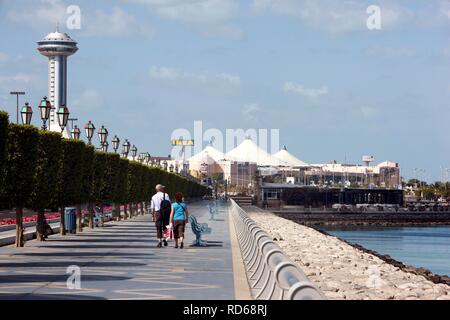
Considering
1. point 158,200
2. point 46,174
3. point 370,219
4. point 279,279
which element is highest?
point 46,174

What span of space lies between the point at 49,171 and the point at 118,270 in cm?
1407

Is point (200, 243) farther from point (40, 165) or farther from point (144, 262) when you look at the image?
point (144, 262)

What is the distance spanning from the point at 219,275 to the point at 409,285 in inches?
224

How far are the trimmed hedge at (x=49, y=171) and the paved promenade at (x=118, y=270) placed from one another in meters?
1.68

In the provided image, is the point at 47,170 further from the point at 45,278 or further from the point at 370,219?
the point at 370,219

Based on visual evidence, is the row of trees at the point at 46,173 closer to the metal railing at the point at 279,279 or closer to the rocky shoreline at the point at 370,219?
the metal railing at the point at 279,279

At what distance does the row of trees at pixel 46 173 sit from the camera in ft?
114

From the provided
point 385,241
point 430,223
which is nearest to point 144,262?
point 385,241

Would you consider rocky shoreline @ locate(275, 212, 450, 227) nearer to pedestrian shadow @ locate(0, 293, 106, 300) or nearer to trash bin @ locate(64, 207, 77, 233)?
trash bin @ locate(64, 207, 77, 233)

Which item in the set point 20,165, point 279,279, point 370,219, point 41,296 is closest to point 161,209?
point 20,165

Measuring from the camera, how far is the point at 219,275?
2520 cm

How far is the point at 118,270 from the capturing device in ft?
85.6

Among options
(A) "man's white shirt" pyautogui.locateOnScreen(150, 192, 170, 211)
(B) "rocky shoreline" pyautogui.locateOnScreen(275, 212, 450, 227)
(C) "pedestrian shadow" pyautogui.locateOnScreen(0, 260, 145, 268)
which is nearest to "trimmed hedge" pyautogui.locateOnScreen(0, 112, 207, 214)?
(C) "pedestrian shadow" pyautogui.locateOnScreen(0, 260, 145, 268)

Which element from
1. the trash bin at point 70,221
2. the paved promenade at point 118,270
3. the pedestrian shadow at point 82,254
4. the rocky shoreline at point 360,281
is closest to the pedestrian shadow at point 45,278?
the paved promenade at point 118,270
